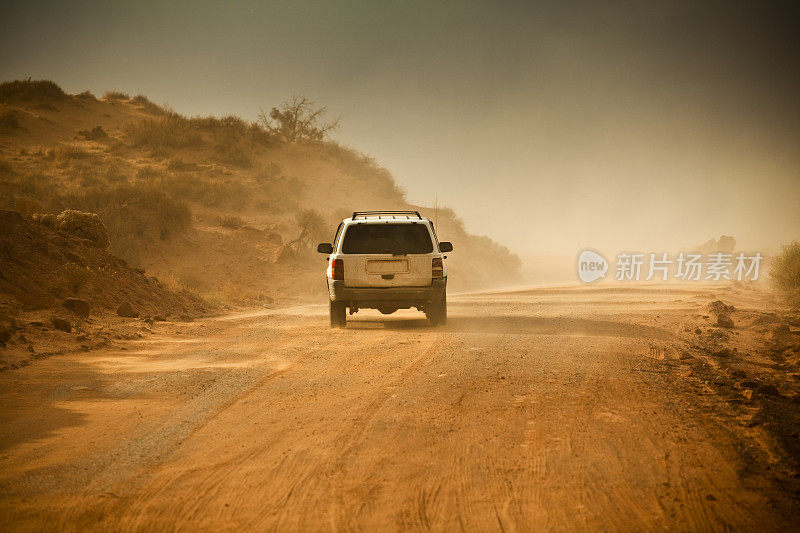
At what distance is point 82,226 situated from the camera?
1670cm

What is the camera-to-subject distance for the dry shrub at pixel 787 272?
20.5 metres

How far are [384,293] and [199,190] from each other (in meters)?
24.2

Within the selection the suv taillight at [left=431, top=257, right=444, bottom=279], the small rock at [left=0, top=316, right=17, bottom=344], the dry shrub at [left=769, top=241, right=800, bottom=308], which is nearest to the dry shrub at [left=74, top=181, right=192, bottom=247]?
the small rock at [left=0, top=316, right=17, bottom=344]

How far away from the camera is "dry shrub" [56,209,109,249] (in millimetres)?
16466

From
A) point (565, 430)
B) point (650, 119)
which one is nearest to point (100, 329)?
point (565, 430)

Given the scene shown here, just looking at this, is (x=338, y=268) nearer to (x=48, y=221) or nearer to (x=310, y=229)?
(x=48, y=221)

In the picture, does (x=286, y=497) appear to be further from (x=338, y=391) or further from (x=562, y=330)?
(x=562, y=330)

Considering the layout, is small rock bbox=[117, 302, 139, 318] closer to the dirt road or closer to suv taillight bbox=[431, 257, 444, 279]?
the dirt road

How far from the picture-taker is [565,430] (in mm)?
5223

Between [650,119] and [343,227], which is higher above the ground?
[650,119]

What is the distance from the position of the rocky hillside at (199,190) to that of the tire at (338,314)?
7172 mm

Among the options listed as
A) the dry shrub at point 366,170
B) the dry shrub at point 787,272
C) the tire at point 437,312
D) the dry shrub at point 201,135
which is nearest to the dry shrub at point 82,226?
the tire at point 437,312

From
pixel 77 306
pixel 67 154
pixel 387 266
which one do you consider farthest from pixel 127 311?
pixel 67 154

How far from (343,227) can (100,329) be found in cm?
494
